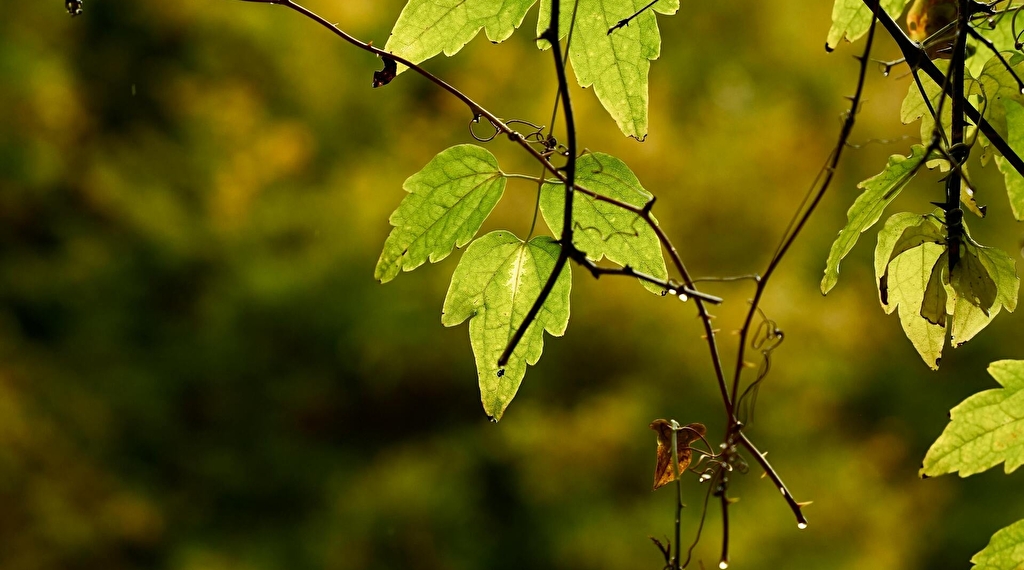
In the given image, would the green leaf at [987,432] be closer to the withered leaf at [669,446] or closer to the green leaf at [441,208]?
the withered leaf at [669,446]

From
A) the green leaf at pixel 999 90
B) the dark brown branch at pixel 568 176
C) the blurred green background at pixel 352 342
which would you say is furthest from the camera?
the blurred green background at pixel 352 342

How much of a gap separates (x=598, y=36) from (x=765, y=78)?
9.95 ft

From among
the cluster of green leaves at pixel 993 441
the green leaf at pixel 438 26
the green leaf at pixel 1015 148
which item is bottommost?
the cluster of green leaves at pixel 993 441

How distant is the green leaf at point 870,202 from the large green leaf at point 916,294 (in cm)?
4

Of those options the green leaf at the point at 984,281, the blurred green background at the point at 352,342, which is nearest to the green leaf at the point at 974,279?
the green leaf at the point at 984,281

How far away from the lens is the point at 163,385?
2.60 metres

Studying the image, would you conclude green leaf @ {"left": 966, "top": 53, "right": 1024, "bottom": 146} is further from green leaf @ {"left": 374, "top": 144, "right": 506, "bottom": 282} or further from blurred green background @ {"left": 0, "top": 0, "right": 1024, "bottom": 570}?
blurred green background @ {"left": 0, "top": 0, "right": 1024, "bottom": 570}

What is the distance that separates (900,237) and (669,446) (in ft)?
0.41

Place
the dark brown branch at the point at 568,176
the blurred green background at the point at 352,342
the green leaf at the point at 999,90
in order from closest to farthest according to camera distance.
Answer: the dark brown branch at the point at 568,176 → the green leaf at the point at 999,90 → the blurred green background at the point at 352,342

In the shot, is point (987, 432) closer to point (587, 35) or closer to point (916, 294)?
point (916, 294)

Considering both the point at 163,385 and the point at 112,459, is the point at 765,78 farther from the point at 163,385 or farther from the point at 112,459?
the point at 112,459

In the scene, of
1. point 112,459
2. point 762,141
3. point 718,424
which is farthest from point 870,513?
point 112,459

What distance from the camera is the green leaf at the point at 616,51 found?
1.01ft

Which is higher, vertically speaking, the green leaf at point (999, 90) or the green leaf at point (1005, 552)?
the green leaf at point (999, 90)
